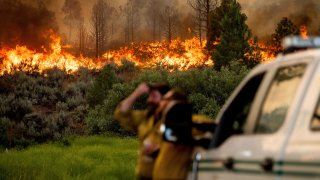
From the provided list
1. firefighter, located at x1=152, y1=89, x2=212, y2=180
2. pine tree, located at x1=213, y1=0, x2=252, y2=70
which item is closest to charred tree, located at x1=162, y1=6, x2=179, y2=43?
pine tree, located at x1=213, y1=0, x2=252, y2=70

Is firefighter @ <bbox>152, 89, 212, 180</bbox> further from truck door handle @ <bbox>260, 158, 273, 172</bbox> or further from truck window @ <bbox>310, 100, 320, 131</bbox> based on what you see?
truck window @ <bbox>310, 100, 320, 131</bbox>

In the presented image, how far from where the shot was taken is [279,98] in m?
4.32

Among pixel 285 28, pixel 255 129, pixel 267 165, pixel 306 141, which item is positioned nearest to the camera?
pixel 306 141

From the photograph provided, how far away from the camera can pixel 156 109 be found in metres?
6.18

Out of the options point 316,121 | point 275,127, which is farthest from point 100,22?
point 316,121

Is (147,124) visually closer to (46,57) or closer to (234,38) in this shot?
(234,38)

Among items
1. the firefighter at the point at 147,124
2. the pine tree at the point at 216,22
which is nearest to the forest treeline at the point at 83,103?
the pine tree at the point at 216,22

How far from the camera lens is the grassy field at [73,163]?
15703mm

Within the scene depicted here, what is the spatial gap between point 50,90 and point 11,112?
767 cm

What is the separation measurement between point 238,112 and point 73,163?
13067mm

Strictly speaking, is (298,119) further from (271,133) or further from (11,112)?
(11,112)

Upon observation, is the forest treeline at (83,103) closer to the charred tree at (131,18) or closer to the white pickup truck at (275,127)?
the white pickup truck at (275,127)

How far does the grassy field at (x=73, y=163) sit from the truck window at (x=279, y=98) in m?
10.7

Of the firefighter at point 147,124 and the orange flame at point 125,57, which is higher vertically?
the orange flame at point 125,57
